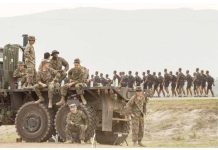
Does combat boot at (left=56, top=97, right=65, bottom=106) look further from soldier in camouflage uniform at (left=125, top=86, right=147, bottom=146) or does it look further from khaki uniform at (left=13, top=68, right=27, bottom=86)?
khaki uniform at (left=13, top=68, right=27, bottom=86)

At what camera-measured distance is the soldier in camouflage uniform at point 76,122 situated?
19.7 m

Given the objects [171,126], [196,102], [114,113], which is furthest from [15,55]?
[196,102]

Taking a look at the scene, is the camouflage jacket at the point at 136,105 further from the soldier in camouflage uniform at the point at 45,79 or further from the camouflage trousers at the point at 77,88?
the soldier in camouflage uniform at the point at 45,79

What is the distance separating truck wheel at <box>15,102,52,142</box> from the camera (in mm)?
20688

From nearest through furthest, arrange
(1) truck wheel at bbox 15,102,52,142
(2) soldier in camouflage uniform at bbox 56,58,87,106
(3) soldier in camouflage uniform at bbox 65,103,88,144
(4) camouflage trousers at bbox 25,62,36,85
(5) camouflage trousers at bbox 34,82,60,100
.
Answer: (3) soldier in camouflage uniform at bbox 65,103,88,144 < (2) soldier in camouflage uniform at bbox 56,58,87,106 < (5) camouflage trousers at bbox 34,82,60,100 < (1) truck wheel at bbox 15,102,52,142 < (4) camouflage trousers at bbox 25,62,36,85

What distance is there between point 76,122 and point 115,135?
2.58 m

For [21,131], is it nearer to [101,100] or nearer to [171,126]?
[101,100]

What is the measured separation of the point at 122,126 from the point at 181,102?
39.6ft

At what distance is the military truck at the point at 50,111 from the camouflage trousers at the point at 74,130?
0.58 ft

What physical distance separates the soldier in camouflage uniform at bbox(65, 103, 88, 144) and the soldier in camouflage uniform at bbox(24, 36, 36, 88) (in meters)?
2.03

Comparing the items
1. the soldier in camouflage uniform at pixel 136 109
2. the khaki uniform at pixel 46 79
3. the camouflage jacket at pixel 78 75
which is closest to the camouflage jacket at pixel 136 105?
the soldier in camouflage uniform at pixel 136 109

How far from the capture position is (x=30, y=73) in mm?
21375

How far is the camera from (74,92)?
20625mm

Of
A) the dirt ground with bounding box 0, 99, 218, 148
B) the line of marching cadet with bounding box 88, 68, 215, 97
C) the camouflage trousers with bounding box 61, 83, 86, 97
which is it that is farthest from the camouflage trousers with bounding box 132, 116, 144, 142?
the line of marching cadet with bounding box 88, 68, 215, 97
